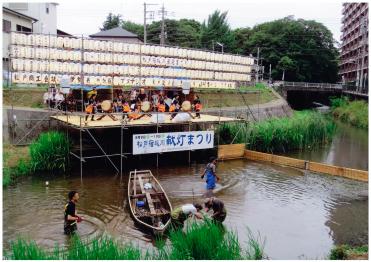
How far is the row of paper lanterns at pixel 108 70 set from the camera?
58.5ft

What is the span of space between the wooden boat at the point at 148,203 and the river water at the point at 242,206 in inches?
16.5

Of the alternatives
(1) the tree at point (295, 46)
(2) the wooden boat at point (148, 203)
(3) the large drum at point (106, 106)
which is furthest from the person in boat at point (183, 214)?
(1) the tree at point (295, 46)

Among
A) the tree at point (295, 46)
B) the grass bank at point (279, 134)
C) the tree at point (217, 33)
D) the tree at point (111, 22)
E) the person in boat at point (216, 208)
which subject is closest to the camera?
the person in boat at point (216, 208)

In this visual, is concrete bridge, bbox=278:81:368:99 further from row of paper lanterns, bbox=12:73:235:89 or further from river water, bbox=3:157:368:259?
river water, bbox=3:157:368:259

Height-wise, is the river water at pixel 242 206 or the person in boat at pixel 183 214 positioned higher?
the person in boat at pixel 183 214

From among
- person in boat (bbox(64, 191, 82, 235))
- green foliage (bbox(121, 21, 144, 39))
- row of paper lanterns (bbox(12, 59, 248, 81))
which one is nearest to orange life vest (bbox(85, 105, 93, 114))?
row of paper lanterns (bbox(12, 59, 248, 81))

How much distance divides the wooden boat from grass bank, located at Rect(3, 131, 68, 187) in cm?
382

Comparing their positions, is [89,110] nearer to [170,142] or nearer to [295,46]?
[170,142]

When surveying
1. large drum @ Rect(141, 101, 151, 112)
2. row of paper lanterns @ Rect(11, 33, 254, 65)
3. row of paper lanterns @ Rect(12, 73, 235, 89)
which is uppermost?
row of paper lanterns @ Rect(11, 33, 254, 65)

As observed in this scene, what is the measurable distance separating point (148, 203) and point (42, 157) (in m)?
7.13

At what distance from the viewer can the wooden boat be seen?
1141cm

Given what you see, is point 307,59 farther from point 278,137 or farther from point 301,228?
point 301,228

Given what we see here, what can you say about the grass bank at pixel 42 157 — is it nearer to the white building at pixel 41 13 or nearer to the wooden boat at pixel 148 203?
the wooden boat at pixel 148 203

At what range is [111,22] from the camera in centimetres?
7756
